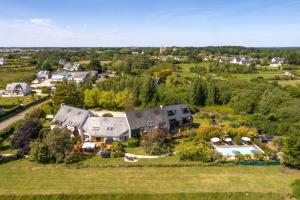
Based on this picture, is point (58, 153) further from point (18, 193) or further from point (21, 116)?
point (21, 116)

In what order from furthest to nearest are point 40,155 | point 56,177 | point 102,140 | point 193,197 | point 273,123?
point 273,123 → point 102,140 → point 40,155 → point 56,177 → point 193,197

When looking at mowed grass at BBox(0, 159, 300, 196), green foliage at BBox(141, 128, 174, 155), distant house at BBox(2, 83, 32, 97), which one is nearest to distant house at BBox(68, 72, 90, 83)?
distant house at BBox(2, 83, 32, 97)

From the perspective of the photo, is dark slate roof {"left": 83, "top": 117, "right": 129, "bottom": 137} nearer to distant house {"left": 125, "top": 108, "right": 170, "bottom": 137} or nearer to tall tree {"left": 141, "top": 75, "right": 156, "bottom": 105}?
distant house {"left": 125, "top": 108, "right": 170, "bottom": 137}

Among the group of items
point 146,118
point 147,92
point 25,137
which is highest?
point 147,92

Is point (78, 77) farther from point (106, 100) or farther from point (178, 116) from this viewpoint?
point (178, 116)

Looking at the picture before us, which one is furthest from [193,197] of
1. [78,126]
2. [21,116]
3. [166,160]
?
[21,116]

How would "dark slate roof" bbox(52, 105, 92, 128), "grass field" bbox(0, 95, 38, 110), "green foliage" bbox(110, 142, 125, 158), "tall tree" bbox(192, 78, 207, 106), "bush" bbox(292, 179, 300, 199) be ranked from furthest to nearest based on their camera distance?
"grass field" bbox(0, 95, 38, 110)
"tall tree" bbox(192, 78, 207, 106)
"dark slate roof" bbox(52, 105, 92, 128)
"green foliage" bbox(110, 142, 125, 158)
"bush" bbox(292, 179, 300, 199)

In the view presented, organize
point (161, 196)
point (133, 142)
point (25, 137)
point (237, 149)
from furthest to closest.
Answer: point (133, 142) → point (237, 149) → point (25, 137) → point (161, 196)

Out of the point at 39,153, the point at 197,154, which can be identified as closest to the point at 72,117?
the point at 39,153
